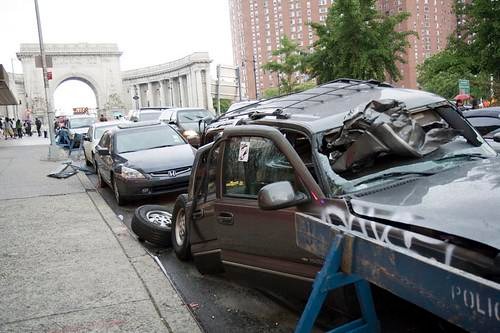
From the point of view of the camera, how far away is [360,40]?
920 inches

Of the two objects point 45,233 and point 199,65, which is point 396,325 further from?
point 199,65

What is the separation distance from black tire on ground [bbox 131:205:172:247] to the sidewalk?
185mm

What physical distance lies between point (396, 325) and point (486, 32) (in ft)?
65.0

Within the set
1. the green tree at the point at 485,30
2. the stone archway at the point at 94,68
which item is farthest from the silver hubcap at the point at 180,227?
the stone archway at the point at 94,68

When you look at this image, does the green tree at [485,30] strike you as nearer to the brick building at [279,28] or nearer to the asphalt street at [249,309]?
the asphalt street at [249,309]

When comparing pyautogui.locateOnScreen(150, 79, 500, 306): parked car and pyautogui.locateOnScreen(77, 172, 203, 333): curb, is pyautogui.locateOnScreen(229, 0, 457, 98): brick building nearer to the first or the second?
pyautogui.locateOnScreen(77, 172, 203, 333): curb

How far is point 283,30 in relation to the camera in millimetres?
128625

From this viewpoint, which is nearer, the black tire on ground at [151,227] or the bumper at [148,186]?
the black tire on ground at [151,227]

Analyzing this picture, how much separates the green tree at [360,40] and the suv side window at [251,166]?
19.6 m

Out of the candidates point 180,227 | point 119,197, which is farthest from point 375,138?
point 119,197

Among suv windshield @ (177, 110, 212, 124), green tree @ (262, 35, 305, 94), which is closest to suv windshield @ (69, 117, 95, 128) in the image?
suv windshield @ (177, 110, 212, 124)

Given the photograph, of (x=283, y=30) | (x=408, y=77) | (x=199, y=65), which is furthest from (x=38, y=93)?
(x=408, y=77)

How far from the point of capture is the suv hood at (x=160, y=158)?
32.0 feet

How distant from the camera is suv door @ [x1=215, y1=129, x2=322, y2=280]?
11.8 feet
